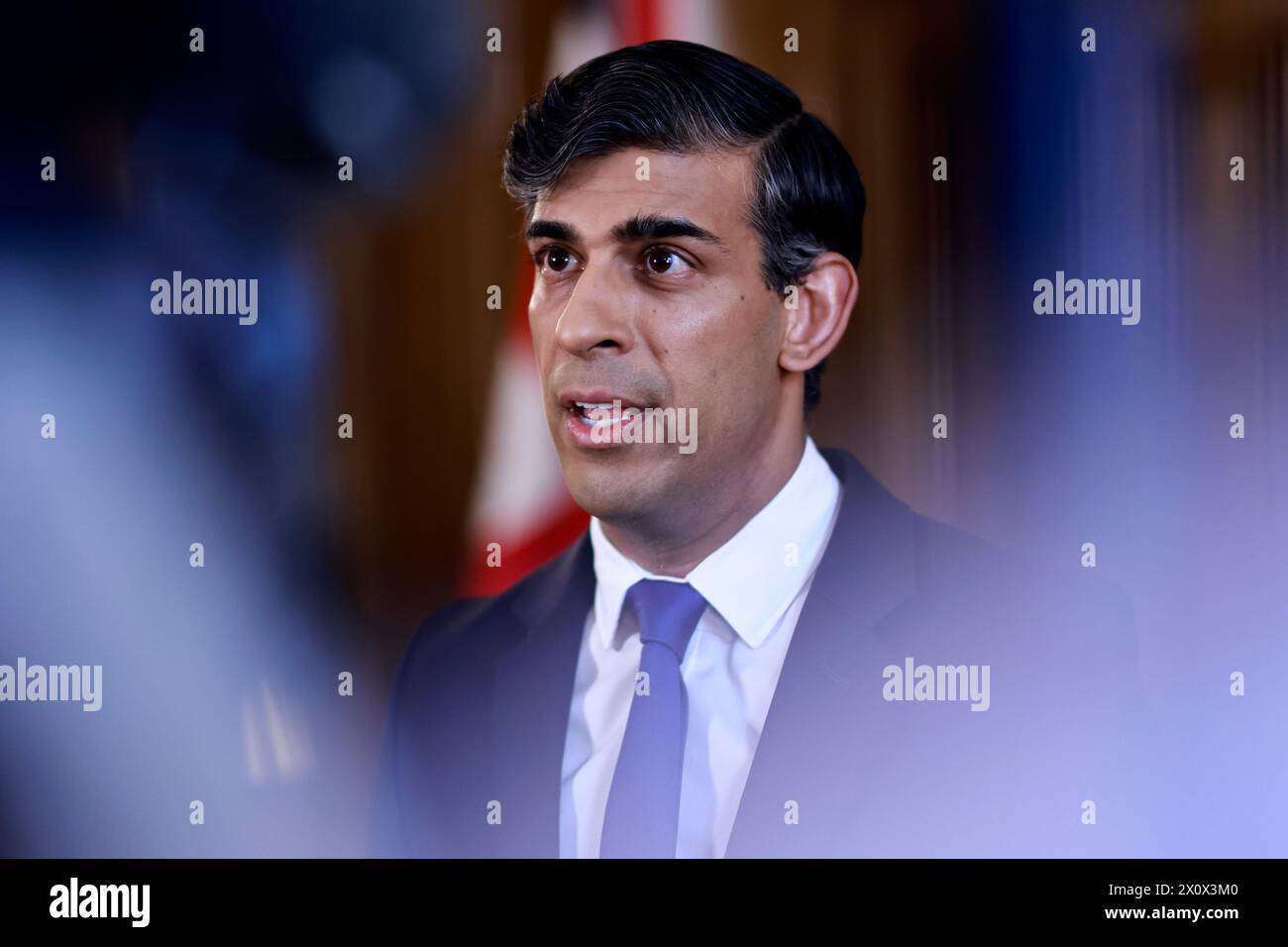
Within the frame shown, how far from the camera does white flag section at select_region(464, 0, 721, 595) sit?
1813 mm

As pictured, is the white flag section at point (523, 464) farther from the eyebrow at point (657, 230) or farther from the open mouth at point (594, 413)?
the eyebrow at point (657, 230)

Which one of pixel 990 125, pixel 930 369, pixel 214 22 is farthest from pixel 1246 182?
pixel 214 22

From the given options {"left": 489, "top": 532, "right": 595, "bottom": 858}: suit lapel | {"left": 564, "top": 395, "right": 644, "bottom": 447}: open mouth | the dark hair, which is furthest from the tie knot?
the dark hair

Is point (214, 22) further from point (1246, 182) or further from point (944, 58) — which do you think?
point (1246, 182)

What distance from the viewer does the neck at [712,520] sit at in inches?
67.5

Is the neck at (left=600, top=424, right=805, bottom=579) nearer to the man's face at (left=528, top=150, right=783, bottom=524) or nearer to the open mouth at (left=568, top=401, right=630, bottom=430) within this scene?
the man's face at (left=528, top=150, right=783, bottom=524)

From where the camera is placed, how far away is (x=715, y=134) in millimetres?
1668

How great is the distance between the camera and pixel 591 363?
66.2 inches

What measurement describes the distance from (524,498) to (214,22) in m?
0.98

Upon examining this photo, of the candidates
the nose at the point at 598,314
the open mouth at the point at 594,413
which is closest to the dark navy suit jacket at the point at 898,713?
the open mouth at the point at 594,413

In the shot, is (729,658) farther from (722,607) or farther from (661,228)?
(661,228)

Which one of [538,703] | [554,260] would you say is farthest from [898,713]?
[554,260]

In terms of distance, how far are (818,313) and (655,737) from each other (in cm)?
72

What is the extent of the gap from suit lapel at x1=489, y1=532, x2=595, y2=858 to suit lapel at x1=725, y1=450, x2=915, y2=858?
31 cm
